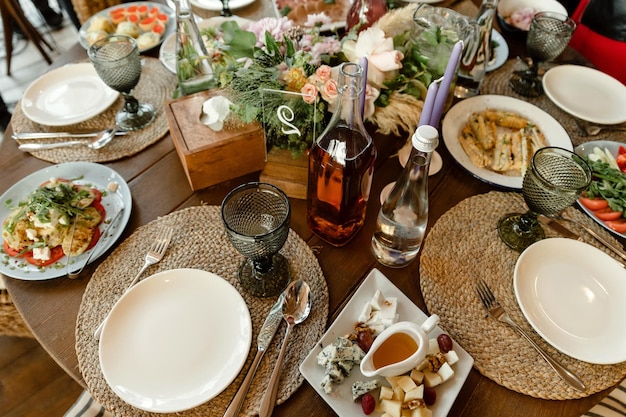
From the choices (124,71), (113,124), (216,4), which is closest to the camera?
(124,71)

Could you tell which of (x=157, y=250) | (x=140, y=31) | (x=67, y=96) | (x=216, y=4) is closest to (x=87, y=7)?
(x=140, y=31)

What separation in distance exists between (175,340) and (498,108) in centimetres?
110

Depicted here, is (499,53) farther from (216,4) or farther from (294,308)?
(294,308)

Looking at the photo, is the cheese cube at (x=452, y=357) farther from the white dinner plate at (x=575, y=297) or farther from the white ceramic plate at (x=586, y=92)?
the white ceramic plate at (x=586, y=92)

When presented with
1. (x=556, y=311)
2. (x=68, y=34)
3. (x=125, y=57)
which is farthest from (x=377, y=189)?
(x=68, y=34)

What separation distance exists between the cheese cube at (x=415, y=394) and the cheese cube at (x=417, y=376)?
0.05ft

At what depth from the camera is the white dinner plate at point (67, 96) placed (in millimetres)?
1222

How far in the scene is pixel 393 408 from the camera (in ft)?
2.36

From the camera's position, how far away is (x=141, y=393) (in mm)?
748

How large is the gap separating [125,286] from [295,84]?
588 millimetres

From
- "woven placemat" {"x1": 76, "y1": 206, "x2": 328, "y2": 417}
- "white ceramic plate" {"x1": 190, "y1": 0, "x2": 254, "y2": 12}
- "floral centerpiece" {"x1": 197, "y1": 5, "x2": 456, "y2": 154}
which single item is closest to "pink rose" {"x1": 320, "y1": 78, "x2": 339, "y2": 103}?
"floral centerpiece" {"x1": 197, "y1": 5, "x2": 456, "y2": 154}

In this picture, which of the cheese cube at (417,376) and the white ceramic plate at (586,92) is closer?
the cheese cube at (417,376)

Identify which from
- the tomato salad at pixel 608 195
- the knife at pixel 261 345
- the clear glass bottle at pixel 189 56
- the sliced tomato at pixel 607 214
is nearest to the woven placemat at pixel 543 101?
the tomato salad at pixel 608 195

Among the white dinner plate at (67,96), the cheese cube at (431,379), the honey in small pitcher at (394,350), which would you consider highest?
the white dinner plate at (67,96)
